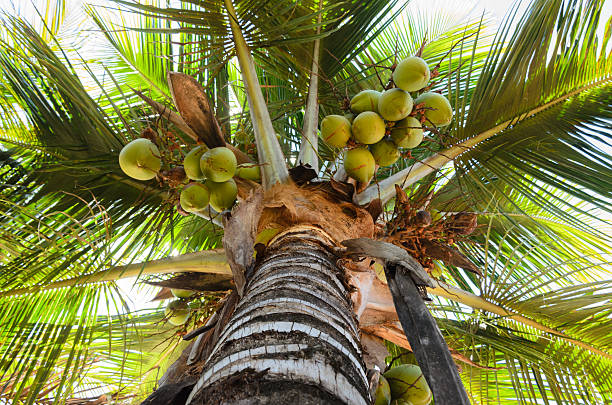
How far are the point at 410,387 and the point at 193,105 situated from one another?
135cm

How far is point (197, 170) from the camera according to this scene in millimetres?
1702

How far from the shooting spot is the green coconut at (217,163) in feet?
5.26

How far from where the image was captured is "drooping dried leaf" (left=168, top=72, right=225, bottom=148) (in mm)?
1595

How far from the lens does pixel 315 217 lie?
174cm

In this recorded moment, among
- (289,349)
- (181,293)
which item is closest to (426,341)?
(289,349)

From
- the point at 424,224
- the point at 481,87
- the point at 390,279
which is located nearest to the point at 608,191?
the point at 481,87

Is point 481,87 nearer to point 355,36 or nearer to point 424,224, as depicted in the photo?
point 355,36

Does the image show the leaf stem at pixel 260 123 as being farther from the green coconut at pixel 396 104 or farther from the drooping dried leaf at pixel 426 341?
the drooping dried leaf at pixel 426 341

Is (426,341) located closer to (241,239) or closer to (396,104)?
(241,239)

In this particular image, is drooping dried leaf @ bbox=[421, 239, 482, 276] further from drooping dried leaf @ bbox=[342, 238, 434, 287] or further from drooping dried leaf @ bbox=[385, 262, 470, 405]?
drooping dried leaf @ bbox=[385, 262, 470, 405]

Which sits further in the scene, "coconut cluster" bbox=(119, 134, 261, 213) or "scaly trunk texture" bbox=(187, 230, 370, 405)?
"coconut cluster" bbox=(119, 134, 261, 213)

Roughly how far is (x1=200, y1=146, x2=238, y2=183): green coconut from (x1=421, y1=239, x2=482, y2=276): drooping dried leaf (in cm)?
90

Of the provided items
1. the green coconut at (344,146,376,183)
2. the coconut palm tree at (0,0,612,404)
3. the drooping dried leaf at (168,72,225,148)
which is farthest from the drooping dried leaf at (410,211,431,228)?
the drooping dried leaf at (168,72,225,148)

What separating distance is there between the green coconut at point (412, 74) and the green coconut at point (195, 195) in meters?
0.89
